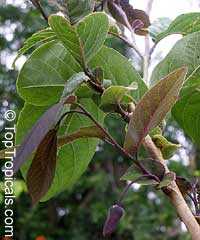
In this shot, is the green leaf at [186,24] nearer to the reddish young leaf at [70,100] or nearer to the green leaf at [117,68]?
the green leaf at [117,68]

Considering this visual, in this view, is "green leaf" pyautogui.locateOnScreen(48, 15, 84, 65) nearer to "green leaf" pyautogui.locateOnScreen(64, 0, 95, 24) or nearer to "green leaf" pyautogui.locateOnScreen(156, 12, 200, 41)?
"green leaf" pyautogui.locateOnScreen(64, 0, 95, 24)

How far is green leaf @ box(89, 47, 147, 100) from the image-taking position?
545 millimetres

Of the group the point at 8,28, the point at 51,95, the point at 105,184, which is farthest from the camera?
the point at 8,28

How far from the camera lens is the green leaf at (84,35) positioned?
504 mm

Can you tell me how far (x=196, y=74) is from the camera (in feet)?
1.86

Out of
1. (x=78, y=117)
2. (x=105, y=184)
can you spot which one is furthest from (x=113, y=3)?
(x=105, y=184)

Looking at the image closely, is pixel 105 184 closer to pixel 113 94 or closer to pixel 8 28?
pixel 8 28

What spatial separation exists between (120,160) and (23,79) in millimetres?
3765

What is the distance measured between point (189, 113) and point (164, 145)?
0.09m

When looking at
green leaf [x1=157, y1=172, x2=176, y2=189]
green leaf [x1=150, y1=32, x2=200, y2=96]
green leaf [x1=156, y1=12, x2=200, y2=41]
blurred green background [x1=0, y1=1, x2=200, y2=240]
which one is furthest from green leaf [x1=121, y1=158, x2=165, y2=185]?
blurred green background [x1=0, y1=1, x2=200, y2=240]

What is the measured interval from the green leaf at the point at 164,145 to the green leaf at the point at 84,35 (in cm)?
10

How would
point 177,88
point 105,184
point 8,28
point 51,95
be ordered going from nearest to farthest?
point 177,88, point 51,95, point 105,184, point 8,28

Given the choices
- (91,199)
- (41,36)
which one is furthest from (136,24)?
(91,199)

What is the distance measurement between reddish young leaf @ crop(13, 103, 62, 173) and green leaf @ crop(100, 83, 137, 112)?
0.28 feet
